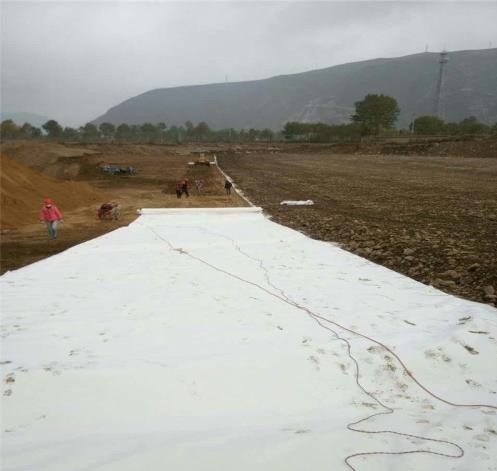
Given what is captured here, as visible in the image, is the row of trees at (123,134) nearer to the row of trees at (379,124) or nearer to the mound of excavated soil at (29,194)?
the row of trees at (379,124)

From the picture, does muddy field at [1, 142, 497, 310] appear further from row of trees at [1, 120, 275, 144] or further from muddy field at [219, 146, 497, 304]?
row of trees at [1, 120, 275, 144]

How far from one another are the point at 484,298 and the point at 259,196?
13050 millimetres

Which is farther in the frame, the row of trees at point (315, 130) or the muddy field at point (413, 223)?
the row of trees at point (315, 130)

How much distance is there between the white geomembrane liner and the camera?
7.97 ft

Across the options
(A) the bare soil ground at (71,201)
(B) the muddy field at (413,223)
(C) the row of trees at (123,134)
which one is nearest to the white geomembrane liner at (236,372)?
(B) the muddy field at (413,223)

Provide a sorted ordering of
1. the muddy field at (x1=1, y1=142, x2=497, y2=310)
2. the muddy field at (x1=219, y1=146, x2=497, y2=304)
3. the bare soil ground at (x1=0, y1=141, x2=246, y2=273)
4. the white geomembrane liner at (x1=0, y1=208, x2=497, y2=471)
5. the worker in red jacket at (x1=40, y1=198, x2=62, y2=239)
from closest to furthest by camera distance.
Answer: the white geomembrane liner at (x1=0, y1=208, x2=497, y2=471)
the muddy field at (x1=219, y1=146, x2=497, y2=304)
the muddy field at (x1=1, y1=142, x2=497, y2=310)
the bare soil ground at (x1=0, y1=141, x2=246, y2=273)
the worker in red jacket at (x1=40, y1=198, x2=62, y2=239)

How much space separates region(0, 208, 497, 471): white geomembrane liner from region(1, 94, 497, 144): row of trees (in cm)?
6905

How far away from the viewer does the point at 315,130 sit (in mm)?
93438

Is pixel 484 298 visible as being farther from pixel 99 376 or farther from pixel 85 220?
pixel 85 220

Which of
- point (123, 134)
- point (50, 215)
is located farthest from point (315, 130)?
point (50, 215)

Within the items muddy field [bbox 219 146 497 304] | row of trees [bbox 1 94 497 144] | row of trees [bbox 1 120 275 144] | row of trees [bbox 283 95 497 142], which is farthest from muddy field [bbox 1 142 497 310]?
row of trees [bbox 1 120 275 144]

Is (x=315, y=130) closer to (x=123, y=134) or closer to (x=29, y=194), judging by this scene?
(x=123, y=134)

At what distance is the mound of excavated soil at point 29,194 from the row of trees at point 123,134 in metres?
89.4

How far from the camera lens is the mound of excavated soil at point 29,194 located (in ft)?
44.7
